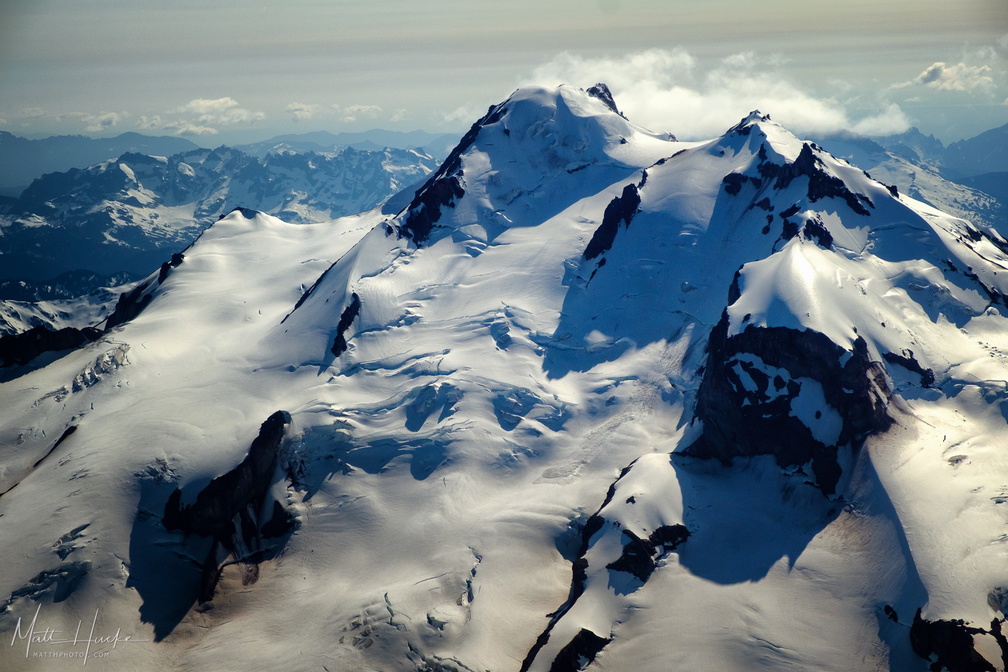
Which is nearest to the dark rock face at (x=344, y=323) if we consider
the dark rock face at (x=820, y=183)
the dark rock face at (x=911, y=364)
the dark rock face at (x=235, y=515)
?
the dark rock face at (x=235, y=515)

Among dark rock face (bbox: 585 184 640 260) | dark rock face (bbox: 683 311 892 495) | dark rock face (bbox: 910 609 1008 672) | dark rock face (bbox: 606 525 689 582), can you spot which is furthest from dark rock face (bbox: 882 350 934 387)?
dark rock face (bbox: 585 184 640 260)

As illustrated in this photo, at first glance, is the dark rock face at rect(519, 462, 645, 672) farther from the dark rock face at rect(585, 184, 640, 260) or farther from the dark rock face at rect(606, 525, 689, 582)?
A: the dark rock face at rect(585, 184, 640, 260)

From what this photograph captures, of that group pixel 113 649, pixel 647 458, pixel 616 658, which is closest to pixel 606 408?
pixel 647 458

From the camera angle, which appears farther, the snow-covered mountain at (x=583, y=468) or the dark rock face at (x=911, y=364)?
the dark rock face at (x=911, y=364)

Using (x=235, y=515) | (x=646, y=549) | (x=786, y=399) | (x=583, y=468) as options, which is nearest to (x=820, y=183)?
(x=786, y=399)

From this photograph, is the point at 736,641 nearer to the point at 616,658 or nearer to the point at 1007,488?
the point at 616,658

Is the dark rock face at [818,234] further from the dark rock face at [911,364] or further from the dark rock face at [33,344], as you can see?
the dark rock face at [33,344]
